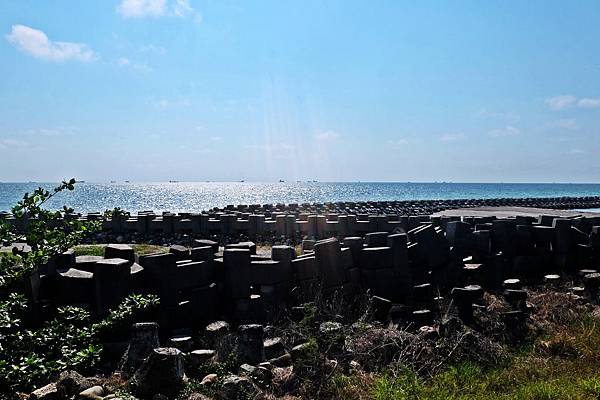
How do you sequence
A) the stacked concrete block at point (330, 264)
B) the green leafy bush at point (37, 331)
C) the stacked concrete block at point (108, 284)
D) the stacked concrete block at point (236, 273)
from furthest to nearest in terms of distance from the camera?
the stacked concrete block at point (330, 264), the stacked concrete block at point (236, 273), the stacked concrete block at point (108, 284), the green leafy bush at point (37, 331)

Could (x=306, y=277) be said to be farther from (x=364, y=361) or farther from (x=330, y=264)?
(x=364, y=361)

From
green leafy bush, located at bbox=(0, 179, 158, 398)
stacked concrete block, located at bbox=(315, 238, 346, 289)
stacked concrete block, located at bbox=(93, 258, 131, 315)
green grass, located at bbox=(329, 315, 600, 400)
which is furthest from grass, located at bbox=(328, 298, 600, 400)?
stacked concrete block, located at bbox=(93, 258, 131, 315)

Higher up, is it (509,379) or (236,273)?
(236,273)

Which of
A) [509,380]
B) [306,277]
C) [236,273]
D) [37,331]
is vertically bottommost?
[509,380]

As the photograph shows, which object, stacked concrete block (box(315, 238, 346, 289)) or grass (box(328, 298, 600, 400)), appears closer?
grass (box(328, 298, 600, 400))

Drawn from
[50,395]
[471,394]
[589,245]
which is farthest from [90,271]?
[589,245]

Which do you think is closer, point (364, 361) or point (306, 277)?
point (364, 361)

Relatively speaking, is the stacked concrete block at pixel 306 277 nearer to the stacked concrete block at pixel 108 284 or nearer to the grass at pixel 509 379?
the grass at pixel 509 379

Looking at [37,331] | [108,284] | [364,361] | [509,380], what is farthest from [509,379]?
[108,284]

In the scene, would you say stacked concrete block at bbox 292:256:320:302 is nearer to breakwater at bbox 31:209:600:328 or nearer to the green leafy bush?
breakwater at bbox 31:209:600:328

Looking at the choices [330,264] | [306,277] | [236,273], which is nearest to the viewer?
[236,273]

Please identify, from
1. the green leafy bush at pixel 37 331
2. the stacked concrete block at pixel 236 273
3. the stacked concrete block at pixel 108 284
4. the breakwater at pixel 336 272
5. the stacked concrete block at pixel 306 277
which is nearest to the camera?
the green leafy bush at pixel 37 331

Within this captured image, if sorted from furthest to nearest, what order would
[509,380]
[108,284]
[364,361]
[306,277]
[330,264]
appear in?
[330,264], [306,277], [108,284], [364,361], [509,380]

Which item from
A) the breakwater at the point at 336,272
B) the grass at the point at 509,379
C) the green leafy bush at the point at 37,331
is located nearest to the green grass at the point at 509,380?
the grass at the point at 509,379
